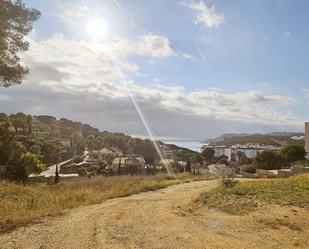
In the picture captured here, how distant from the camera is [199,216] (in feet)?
35.7

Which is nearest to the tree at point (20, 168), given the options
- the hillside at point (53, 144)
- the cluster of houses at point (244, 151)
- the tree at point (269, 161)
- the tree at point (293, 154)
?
the hillside at point (53, 144)

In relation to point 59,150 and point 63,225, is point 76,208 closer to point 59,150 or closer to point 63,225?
point 63,225

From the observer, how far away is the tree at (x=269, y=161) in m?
57.9

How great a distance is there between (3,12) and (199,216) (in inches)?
372

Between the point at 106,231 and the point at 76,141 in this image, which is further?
the point at 76,141

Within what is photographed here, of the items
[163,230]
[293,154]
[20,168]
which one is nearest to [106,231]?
[163,230]

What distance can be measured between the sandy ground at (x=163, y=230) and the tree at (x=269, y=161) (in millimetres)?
48058

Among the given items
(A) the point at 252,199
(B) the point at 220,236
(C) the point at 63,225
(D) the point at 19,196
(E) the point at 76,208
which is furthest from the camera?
(D) the point at 19,196

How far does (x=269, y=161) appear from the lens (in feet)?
193

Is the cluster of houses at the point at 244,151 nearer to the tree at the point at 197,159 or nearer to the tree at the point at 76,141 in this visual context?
the tree at the point at 197,159

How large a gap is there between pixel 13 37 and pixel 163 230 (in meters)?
9.58

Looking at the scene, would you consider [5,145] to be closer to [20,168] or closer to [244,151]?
[20,168]

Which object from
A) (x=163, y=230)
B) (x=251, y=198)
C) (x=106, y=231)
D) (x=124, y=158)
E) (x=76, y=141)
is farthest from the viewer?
(x=76, y=141)

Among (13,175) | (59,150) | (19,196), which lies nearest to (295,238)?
(19,196)
